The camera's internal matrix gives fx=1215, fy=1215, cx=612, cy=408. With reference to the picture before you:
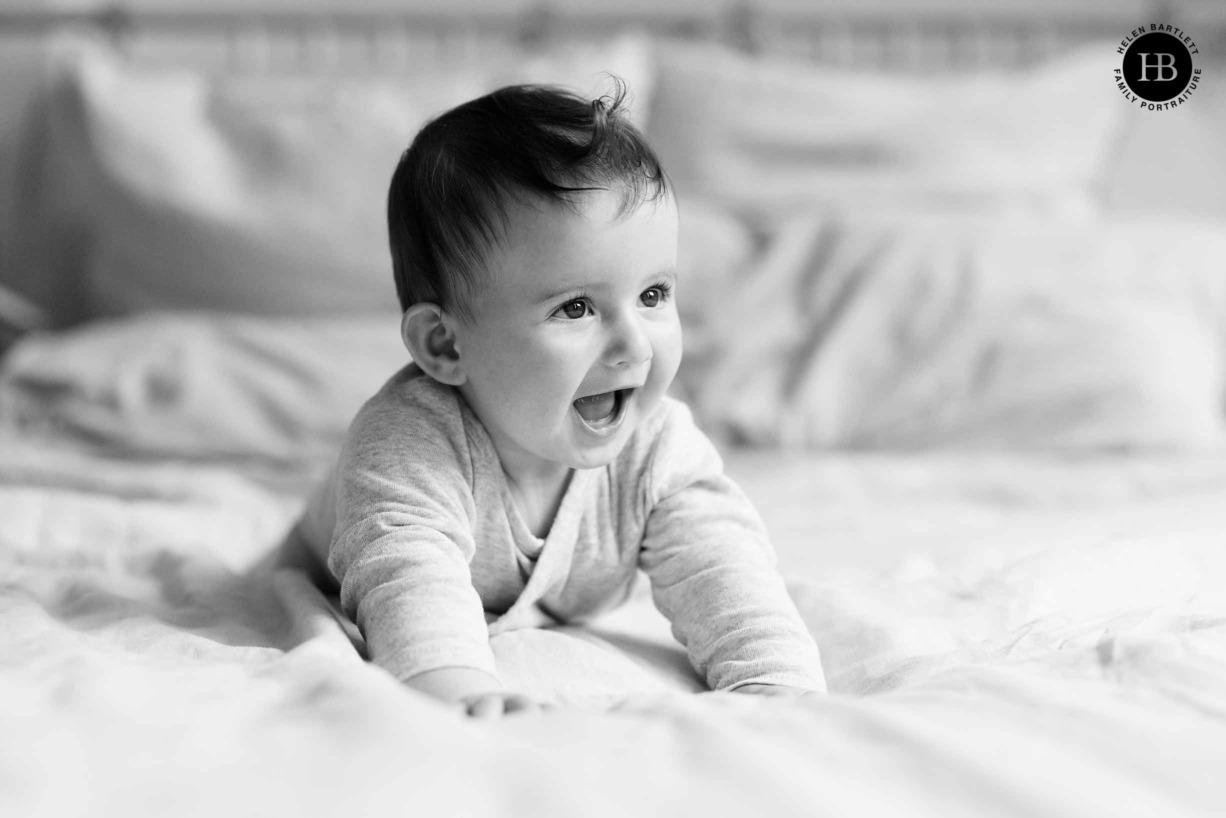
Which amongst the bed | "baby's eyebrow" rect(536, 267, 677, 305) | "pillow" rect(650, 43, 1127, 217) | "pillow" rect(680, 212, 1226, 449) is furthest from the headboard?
"baby's eyebrow" rect(536, 267, 677, 305)

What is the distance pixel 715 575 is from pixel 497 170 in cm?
32

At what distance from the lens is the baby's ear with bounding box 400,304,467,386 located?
0.87m

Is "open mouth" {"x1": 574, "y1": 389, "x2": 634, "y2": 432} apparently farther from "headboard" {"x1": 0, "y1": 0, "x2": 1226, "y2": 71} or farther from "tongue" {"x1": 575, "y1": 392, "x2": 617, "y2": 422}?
"headboard" {"x1": 0, "y1": 0, "x2": 1226, "y2": 71}

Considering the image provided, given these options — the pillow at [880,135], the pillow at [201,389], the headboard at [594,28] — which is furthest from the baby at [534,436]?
the headboard at [594,28]

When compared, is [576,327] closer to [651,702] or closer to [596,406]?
[596,406]

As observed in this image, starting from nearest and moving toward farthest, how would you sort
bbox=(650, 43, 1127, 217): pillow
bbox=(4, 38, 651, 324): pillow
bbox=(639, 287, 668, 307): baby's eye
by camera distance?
bbox=(639, 287, 668, 307): baby's eye → bbox=(4, 38, 651, 324): pillow → bbox=(650, 43, 1127, 217): pillow

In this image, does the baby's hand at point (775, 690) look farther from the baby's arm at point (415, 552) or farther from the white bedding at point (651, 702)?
the baby's arm at point (415, 552)

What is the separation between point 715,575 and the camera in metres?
0.87

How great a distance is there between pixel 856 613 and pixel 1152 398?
855 millimetres

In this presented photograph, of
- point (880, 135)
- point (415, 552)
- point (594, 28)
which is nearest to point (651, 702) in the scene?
point (415, 552)

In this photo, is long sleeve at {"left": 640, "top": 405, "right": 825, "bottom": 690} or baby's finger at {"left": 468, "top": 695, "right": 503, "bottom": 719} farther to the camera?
long sleeve at {"left": 640, "top": 405, "right": 825, "bottom": 690}

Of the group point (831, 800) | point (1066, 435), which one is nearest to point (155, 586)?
point (831, 800)

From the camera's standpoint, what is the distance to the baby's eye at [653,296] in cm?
84

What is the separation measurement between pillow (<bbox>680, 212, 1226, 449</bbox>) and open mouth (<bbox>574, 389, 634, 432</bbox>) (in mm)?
723
